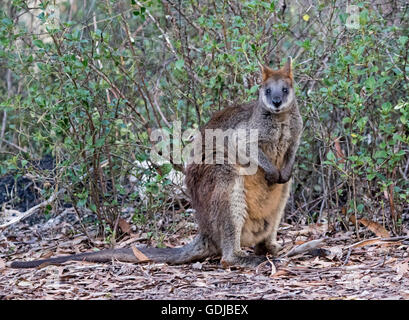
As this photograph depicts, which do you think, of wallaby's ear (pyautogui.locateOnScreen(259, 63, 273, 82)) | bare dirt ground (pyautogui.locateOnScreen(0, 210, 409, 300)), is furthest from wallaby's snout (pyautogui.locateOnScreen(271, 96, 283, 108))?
bare dirt ground (pyautogui.locateOnScreen(0, 210, 409, 300))

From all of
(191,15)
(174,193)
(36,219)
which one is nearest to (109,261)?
(174,193)

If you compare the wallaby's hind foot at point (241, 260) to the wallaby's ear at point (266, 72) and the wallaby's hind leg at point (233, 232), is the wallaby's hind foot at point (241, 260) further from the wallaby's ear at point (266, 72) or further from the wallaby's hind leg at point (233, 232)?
the wallaby's ear at point (266, 72)

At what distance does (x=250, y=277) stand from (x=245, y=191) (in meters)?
0.77

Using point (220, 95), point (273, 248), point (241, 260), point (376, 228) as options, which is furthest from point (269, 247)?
point (220, 95)

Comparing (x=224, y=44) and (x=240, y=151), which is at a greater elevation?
(x=224, y=44)

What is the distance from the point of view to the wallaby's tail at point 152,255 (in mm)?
5074

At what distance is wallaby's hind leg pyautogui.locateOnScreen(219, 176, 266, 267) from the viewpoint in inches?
199

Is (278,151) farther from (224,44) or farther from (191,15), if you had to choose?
(191,15)

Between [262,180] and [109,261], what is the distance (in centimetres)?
140

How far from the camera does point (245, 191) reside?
17.0ft

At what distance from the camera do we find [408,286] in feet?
13.6

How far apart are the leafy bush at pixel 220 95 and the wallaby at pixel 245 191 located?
1.04ft

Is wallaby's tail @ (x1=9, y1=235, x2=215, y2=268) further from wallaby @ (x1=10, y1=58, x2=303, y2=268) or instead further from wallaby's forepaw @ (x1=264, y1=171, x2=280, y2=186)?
wallaby's forepaw @ (x1=264, y1=171, x2=280, y2=186)
